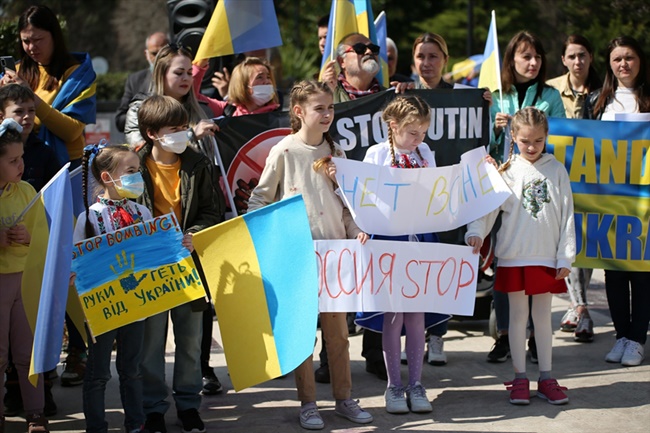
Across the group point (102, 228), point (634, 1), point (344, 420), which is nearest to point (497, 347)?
point (344, 420)

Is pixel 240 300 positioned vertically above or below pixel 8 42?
below

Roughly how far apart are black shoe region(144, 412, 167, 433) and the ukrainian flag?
0.48 meters

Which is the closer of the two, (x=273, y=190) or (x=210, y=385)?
(x=273, y=190)

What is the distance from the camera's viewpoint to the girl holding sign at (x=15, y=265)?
499cm

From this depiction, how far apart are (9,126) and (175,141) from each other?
2.80ft

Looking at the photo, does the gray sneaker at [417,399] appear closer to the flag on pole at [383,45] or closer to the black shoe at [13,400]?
the black shoe at [13,400]

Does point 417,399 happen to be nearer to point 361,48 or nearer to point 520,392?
point 520,392

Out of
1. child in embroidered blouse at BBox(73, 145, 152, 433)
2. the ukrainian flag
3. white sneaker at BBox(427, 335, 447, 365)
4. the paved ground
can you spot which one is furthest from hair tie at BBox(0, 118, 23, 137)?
white sneaker at BBox(427, 335, 447, 365)

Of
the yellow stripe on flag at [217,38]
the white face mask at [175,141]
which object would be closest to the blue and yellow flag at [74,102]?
the yellow stripe on flag at [217,38]

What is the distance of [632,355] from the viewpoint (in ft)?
20.9

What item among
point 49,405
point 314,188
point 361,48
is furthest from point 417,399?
point 361,48

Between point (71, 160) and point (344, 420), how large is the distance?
96.7 inches

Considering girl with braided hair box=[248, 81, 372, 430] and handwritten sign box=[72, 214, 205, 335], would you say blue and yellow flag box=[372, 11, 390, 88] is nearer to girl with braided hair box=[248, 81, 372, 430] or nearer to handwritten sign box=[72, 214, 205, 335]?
girl with braided hair box=[248, 81, 372, 430]

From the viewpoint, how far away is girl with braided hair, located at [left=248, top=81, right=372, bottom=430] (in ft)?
17.5
